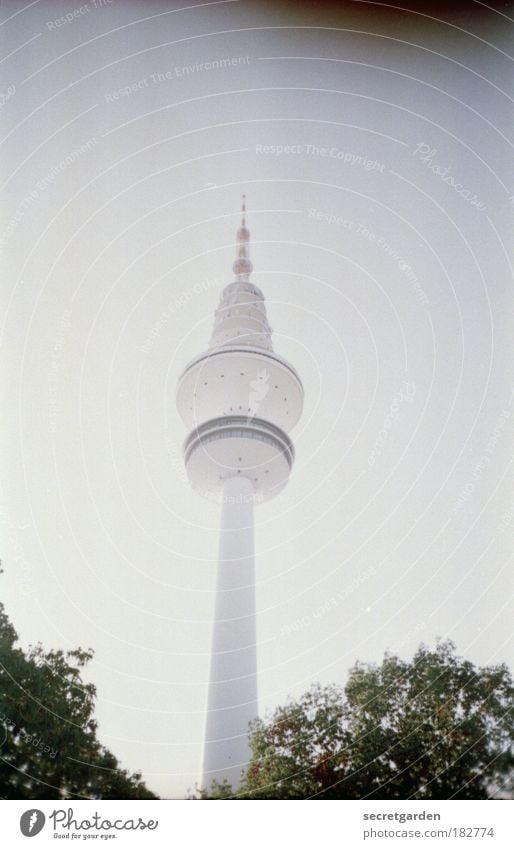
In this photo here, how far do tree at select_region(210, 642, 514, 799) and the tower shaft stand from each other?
39.5ft

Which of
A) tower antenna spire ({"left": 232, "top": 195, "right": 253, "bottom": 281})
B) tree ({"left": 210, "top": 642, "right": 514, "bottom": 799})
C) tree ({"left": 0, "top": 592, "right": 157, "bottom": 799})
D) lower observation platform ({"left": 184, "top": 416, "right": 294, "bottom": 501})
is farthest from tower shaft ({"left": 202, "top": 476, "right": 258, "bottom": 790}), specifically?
tower antenna spire ({"left": 232, "top": 195, "right": 253, "bottom": 281})

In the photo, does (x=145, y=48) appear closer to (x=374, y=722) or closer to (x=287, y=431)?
(x=374, y=722)

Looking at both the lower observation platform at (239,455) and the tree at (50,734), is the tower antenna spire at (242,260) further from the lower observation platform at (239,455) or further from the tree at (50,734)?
the tree at (50,734)

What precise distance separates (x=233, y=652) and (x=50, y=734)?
23910mm

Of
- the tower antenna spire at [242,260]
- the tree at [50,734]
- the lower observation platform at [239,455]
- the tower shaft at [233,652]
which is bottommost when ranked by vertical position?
the tree at [50,734]

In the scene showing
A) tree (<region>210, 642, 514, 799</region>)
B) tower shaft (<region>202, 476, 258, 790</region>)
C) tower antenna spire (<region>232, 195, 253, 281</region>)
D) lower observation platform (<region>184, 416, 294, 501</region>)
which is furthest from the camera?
tower antenna spire (<region>232, 195, 253, 281</region>)

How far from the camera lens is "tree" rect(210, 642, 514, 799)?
20.3m

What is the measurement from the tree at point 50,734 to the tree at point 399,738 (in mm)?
4702

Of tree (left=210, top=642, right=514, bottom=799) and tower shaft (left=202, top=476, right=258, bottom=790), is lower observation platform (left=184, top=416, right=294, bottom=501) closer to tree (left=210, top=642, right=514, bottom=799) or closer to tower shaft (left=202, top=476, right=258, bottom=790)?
tower shaft (left=202, top=476, right=258, bottom=790)

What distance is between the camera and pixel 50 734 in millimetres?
19219

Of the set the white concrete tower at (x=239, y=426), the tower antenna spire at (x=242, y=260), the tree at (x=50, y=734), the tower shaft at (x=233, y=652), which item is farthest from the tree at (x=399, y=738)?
the tower antenna spire at (x=242, y=260)

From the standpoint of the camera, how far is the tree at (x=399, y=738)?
20.3 meters

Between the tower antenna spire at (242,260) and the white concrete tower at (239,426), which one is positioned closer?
the white concrete tower at (239,426)
